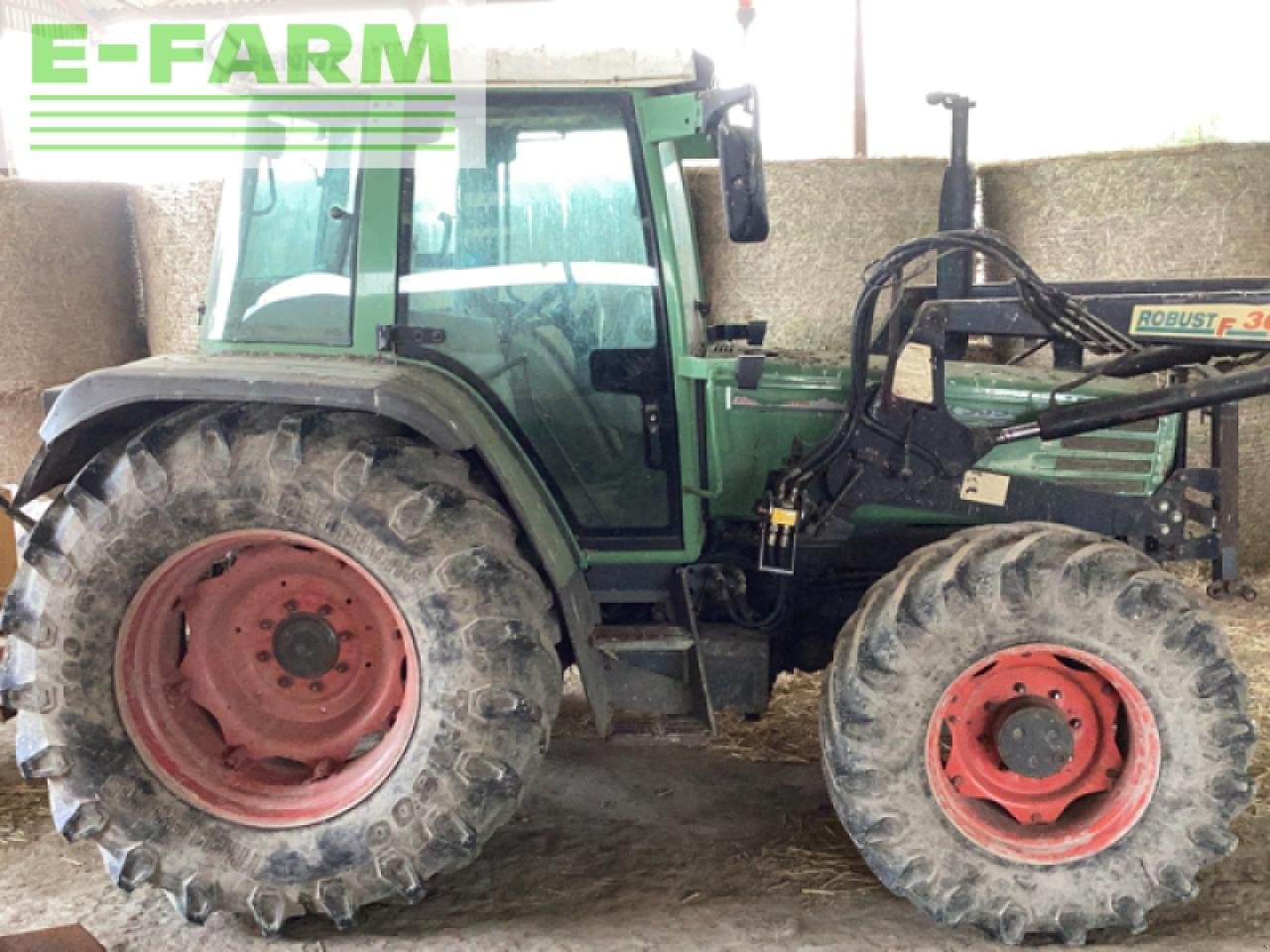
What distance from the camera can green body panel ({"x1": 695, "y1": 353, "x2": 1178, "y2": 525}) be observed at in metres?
3.12

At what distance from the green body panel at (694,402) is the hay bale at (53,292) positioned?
289 centimetres

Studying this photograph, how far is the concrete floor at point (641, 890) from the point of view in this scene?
277 cm

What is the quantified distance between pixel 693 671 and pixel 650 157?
4.34ft

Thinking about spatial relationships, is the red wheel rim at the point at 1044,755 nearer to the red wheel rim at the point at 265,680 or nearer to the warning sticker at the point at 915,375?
the warning sticker at the point at 915,375

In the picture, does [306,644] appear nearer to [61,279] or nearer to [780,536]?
[780,536]

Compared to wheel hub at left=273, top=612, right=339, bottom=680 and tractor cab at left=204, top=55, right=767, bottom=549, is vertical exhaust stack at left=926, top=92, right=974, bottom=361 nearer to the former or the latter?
tractor cab at left=204, top=55, right=767, bottom=549

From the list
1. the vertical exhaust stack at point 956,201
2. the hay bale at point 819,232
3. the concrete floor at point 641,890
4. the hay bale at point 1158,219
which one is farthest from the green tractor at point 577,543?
the hay bale at point 819,232

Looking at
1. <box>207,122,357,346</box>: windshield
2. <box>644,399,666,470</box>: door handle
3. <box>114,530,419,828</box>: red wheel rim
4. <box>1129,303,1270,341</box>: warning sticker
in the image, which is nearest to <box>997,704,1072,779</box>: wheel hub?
<box>1129,303,1270,341</box>: warning sticker

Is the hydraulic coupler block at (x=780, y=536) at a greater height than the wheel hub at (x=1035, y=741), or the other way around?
the hydraulic coupler block at (x=780, y=536)

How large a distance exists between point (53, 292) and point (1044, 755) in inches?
186

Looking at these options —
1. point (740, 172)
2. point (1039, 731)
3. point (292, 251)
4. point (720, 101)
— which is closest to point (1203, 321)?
point (1039, 731)

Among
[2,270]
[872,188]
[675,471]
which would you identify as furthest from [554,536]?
[2,270]

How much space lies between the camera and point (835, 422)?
10.3 feet

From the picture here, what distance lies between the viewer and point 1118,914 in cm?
270
